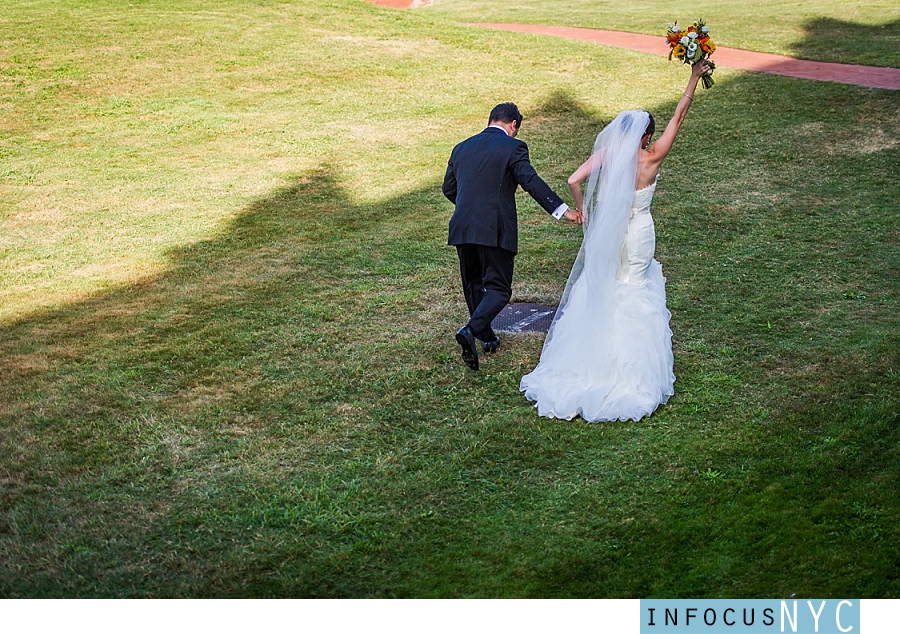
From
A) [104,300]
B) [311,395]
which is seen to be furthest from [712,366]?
[104,300]

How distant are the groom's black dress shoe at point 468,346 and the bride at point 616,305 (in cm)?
46

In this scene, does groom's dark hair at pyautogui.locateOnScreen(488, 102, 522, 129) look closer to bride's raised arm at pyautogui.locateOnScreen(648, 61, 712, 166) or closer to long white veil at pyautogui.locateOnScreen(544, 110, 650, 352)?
long white veil at pyautogui.locateOnScreen(544, 110, 650, 352)

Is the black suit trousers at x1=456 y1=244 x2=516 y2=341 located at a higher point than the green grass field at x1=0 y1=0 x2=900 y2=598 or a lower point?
higher

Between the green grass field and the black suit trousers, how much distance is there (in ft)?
1.33

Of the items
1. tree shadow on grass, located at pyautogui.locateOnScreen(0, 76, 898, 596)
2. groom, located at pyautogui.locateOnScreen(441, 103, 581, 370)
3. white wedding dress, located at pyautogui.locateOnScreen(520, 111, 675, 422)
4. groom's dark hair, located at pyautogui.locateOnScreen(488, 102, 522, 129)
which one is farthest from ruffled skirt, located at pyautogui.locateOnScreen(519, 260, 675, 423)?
groom's dark hair, located at pyautogui.locateOnScreen(488, 102, 522, 129)

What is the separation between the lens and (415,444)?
230 inches

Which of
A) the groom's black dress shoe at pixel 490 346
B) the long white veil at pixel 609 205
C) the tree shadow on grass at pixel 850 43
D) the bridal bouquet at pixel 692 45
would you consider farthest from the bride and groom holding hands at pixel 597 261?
the tree shadow on grass at pixel 850 43

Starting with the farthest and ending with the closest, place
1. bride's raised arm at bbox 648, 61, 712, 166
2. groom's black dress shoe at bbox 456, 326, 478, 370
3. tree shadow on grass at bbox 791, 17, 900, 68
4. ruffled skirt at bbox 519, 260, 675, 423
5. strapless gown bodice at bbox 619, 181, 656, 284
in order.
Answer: tree shadow on grass at bbox 791, 17, 900, 68 < groom's black dress shoe at bbox 456, 326, 478, 370 < strapless gown bodice at bbox 619, 181, 656, 284 < bride's raised arm at bbox 648, 61, 712, 166 < ruffled skirt at bbox 519, 260, 675, 423

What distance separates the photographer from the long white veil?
6.33 meters

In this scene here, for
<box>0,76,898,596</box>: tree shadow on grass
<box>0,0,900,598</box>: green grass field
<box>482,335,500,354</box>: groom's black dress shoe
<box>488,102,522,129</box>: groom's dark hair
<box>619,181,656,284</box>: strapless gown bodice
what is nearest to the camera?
<box>0,76,898,596</box>: tree shadow on grass

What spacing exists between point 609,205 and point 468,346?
1.47m

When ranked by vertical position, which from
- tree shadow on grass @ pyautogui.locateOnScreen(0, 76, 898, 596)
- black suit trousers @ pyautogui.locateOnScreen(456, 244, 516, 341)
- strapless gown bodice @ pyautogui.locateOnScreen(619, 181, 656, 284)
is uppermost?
strapless gown bodice @ pyautogui.locateOnScreen(619, 181, 656, 284)

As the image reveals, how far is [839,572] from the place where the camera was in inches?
175

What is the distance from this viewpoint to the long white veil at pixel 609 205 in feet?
20.8
